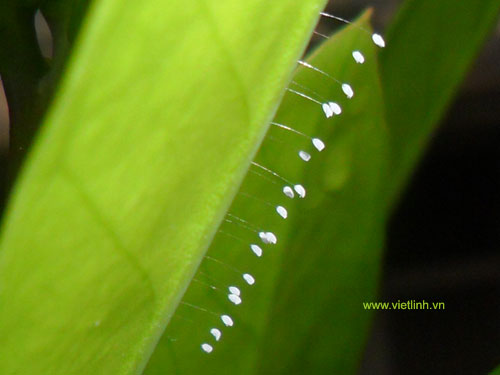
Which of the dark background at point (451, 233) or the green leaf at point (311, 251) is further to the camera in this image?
the dark background at point (451, 233)

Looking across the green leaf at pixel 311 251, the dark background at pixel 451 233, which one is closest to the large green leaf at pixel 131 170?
the green leaf at pixel 311 251

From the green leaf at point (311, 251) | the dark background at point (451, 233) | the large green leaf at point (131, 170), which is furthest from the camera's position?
the dark background at point (451, 233)

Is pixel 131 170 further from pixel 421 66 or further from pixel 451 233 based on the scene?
pixel 451 233

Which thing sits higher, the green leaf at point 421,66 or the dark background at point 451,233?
the dark background at point 451,233

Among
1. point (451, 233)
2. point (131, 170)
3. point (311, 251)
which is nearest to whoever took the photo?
point (131, 170)

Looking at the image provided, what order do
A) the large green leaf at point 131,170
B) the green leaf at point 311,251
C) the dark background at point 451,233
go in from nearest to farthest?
the large green leaf at point 131,170, the green leaf at point 311,251, the dark background at point 451,233

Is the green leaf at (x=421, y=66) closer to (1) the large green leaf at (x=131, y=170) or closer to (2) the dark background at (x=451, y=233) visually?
(1) the large green leaf at (x=131, y=170)

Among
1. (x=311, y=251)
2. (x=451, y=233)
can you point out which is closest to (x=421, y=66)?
(x=311, y=251)
